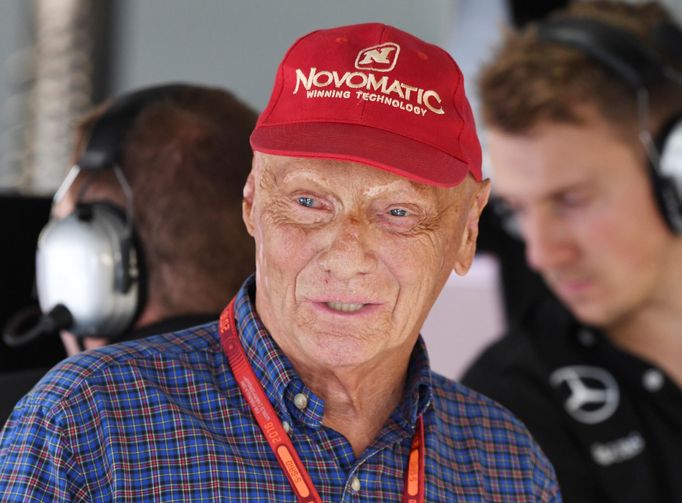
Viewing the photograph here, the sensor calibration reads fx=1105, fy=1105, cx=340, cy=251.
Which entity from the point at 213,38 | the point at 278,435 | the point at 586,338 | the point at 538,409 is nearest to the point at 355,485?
the point at 278,435

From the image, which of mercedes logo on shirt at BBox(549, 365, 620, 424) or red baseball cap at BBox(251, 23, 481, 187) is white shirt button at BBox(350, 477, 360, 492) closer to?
red baseball cap at BBox(251, 23, 481, 187)

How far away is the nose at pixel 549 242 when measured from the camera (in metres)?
2.15

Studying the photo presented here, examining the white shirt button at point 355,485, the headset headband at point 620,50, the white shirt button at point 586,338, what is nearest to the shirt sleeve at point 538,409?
the white shirt button at point 586,338

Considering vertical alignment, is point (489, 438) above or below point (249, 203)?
below

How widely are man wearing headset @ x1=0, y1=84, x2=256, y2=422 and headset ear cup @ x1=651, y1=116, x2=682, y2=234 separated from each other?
96 centimetres

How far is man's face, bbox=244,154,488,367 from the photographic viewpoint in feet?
3.25

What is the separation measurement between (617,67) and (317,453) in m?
A: 1.37

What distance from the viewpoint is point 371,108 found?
1.02 metres

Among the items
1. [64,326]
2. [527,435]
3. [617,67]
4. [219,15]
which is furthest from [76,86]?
[527,435]

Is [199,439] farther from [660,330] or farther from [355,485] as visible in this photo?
[660,330]

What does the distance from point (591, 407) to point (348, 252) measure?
1360 mm

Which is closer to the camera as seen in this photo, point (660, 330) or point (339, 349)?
point (339, 349)

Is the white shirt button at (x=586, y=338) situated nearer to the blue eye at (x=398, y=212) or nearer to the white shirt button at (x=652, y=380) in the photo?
the white shirt button at (x=652, y=380)

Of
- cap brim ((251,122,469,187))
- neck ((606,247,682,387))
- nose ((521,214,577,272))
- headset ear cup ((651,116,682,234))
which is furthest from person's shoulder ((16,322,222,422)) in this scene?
neck ((606,247,682,387))
